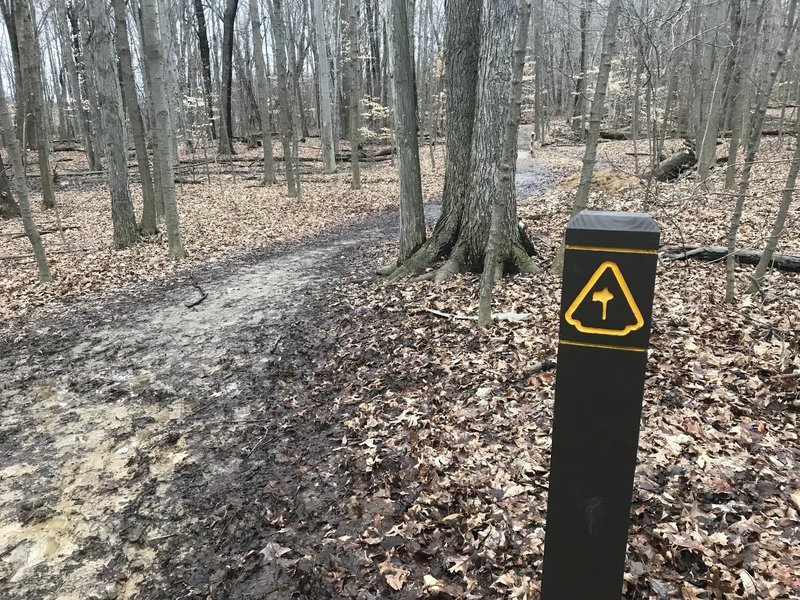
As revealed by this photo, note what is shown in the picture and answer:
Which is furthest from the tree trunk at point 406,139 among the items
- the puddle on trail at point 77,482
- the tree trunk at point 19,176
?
the tree trunk at point 19,176

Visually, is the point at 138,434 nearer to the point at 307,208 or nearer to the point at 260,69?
the point at 307,208

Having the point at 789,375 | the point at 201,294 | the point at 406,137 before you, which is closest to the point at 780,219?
the point at 789,375

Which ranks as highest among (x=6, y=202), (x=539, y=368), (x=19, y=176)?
(x=19, y=176)

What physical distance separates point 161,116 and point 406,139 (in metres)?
5.88

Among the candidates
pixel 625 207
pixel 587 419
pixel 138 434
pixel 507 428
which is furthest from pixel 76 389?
pixel 625 207

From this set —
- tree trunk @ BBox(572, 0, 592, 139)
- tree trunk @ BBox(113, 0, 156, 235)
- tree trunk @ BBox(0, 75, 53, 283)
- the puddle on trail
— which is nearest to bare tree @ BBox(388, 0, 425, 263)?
the puddle on trail

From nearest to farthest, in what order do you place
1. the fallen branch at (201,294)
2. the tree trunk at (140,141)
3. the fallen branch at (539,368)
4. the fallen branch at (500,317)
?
the fallen branch at (539,368)
the fallen branch at (500,317)
the fallen branch at (201,294)
the tree trunk at (140,141)

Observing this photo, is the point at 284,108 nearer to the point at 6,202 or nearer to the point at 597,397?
the point at 6,202

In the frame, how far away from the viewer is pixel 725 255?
6266 millimetres

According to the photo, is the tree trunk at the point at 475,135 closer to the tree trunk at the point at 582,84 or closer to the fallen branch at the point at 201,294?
the fallen branch at the point at 201,294

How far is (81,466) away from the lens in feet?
14.2

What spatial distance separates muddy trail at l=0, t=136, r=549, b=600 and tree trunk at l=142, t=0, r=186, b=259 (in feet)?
10.7

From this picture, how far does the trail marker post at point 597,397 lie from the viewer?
161cm

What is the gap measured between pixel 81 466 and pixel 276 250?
7.39 metres
